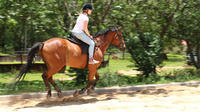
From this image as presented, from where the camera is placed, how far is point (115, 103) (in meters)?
5.88

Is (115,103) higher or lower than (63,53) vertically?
lower

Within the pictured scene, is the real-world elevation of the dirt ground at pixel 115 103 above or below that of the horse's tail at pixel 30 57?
below

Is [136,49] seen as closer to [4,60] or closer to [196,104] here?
[196,104]

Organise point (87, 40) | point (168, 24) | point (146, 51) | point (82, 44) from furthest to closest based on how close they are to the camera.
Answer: point (168, 24), point (146, 51), point (82, 44), point (87, 40)

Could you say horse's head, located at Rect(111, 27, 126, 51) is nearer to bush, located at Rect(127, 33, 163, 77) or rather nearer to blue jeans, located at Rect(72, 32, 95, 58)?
blue jeans, located at Rect(72, 32, 95, 58)

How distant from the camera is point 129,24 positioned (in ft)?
32.2

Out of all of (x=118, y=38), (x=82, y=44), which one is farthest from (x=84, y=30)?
(x=118, y=38)

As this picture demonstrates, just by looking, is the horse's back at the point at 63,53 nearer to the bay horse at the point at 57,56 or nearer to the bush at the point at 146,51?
the bay horse at the point at 57,56

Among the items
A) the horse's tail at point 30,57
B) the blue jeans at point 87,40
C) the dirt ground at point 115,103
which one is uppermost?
the blue jeans at point 87,40

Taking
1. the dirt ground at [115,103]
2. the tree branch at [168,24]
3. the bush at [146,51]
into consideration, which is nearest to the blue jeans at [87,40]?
the dirt ground at [115,103]

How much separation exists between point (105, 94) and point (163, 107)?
2.46 m

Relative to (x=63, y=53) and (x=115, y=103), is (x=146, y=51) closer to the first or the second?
(x=115, y=103)

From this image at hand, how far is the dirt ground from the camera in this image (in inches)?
207

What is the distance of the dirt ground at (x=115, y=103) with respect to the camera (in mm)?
5266
